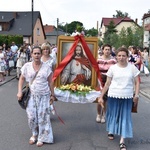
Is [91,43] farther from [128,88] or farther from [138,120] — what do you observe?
[138,120]

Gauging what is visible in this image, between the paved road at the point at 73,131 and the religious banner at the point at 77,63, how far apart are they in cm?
92

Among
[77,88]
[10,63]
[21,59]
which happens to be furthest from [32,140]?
[10,63]

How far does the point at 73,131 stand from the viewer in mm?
6871

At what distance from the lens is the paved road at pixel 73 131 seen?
5.88 meters

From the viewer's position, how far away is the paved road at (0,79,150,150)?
5.88 meters

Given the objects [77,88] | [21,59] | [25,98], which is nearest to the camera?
[25,98]

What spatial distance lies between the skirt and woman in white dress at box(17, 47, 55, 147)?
43.0 inches

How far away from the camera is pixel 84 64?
692 cm

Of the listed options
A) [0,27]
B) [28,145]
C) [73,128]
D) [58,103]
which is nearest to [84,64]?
[73,128]

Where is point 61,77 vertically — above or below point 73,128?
above

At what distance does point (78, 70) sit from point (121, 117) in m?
1.58

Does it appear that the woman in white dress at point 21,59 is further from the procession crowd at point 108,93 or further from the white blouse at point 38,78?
the white blouse at point 38,78

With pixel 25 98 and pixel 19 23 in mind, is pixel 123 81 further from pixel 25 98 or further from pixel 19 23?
pixel 19 23

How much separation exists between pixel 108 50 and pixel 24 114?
9.34 ft
